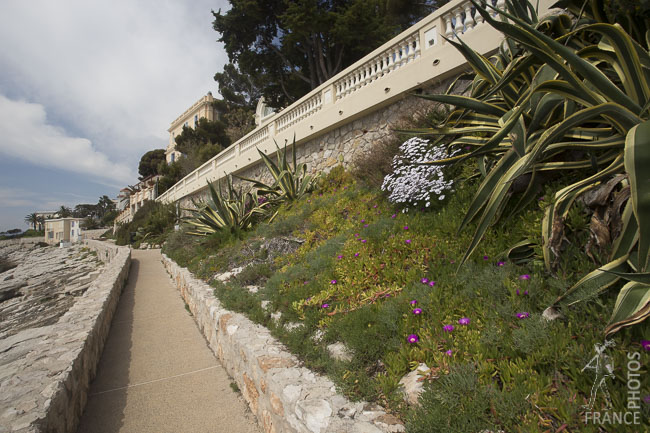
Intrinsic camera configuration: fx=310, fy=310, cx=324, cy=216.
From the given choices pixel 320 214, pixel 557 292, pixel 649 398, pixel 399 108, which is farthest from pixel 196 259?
pixel 649 398

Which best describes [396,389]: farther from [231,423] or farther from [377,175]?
[377,175]

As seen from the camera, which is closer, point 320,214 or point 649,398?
point 649,398

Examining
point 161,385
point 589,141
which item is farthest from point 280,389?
point 589,141

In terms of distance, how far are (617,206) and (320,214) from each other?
154 inches

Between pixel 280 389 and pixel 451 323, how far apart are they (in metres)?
1.09

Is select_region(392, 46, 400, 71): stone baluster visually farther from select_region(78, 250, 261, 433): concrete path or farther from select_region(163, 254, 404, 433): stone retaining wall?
select_region(78, 250, 261, 433): concrete path

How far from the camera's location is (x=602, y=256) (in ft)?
5.73

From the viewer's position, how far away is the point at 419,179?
354 centimetres

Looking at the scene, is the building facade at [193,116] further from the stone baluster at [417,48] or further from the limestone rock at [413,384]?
the limestone rock at [413,384]

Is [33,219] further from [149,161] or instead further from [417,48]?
[417,48]

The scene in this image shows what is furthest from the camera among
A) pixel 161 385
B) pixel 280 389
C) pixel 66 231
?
pixel 66 231

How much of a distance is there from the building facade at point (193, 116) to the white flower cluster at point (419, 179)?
3262cm

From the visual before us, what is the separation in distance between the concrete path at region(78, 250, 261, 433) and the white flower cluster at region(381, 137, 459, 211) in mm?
2633

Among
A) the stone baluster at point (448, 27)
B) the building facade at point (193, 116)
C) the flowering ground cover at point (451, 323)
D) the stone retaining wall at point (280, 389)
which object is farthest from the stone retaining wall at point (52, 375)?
the building facade at point (193, 116)
